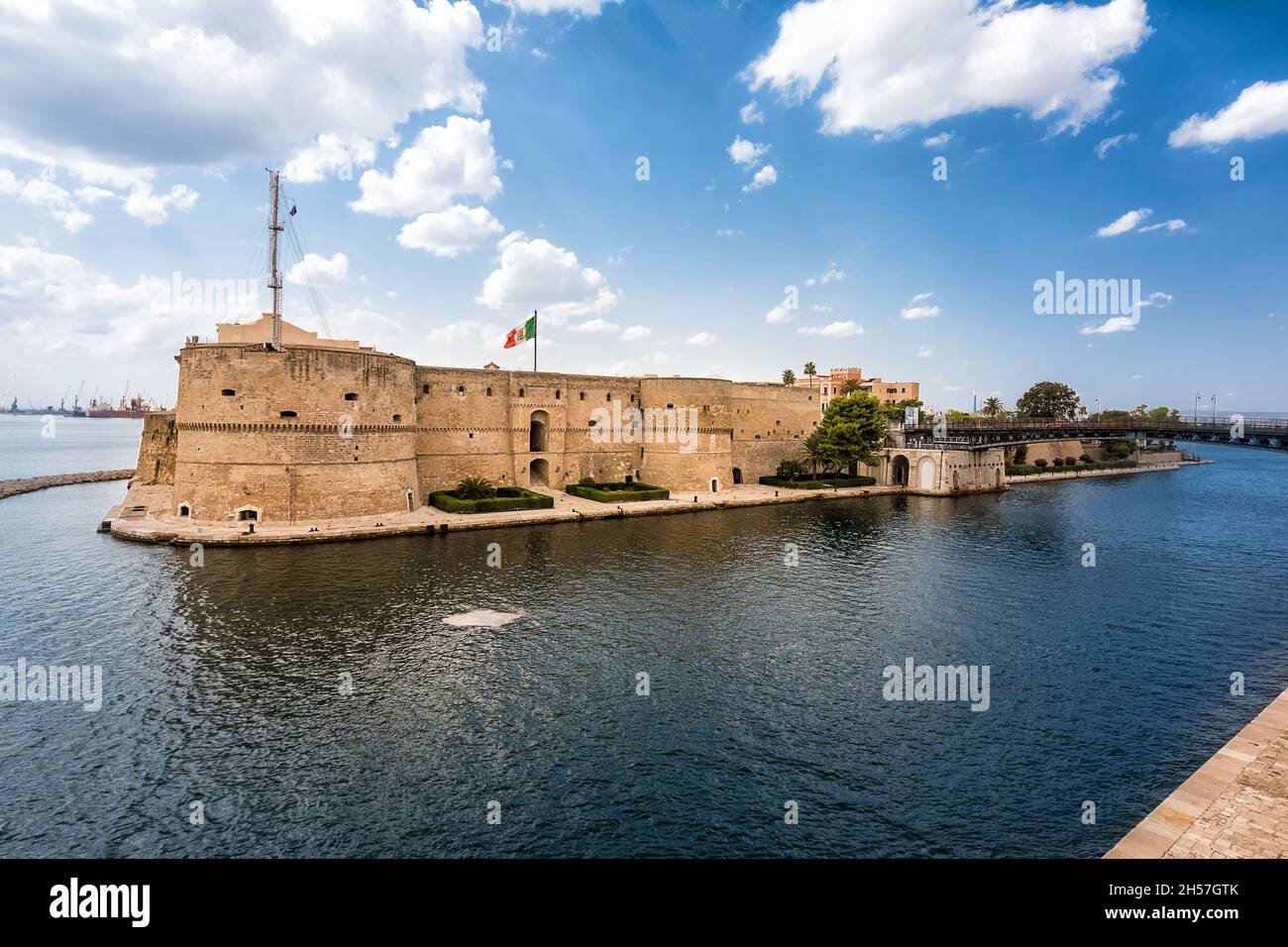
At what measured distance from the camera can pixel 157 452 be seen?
48500mm

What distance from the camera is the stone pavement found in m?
8.95

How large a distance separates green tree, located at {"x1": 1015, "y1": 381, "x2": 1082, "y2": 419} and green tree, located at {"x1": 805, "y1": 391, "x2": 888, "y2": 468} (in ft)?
221

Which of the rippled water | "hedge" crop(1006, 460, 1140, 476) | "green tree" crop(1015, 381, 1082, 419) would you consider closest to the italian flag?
the rippled water

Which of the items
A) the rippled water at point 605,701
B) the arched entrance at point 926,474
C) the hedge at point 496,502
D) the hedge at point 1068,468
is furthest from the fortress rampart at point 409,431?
the hedge at point 1068,468

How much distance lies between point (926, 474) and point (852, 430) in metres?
8.55

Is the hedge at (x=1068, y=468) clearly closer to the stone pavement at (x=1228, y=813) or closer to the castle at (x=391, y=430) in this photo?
the castle at (x=391, y=430)

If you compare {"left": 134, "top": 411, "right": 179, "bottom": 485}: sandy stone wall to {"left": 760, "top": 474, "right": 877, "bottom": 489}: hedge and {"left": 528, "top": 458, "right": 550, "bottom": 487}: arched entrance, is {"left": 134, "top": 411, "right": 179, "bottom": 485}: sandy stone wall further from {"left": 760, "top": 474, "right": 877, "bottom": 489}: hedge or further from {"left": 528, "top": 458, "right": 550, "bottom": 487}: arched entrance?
{"left": 760, "top": 474, "right": 877, "bottom": 489}: hedge

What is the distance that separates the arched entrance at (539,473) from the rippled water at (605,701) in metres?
19.5

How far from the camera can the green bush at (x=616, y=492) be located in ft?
145

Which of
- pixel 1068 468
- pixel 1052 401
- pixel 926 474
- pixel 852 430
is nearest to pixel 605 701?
pixel 852 430
